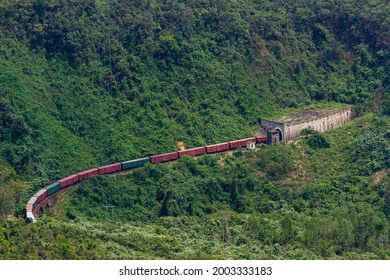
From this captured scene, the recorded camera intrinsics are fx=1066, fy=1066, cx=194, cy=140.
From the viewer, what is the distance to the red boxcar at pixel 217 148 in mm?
86500

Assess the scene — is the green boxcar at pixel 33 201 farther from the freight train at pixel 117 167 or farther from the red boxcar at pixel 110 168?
the red boxcar at pixel 110 168

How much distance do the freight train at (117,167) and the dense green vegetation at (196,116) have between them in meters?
1.04

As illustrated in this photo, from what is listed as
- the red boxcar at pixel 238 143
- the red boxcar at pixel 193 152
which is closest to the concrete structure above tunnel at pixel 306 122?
the red boxcar at pixel 238 143

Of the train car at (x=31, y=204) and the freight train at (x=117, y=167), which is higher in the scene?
the freight train at (x=117, y=167)

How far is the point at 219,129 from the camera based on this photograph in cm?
8969

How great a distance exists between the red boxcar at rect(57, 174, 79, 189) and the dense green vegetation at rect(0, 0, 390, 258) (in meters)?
1.04

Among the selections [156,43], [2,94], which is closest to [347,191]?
[156,43]

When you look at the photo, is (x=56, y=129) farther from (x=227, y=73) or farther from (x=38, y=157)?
(x=227, y=73)

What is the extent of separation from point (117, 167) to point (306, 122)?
18.9 meters

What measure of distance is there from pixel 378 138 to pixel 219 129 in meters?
13.2

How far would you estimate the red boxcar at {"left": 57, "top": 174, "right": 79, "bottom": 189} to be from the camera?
77.5 metres

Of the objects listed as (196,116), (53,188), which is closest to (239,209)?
(196,116)

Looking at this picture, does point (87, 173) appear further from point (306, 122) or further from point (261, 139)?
point (306, 122)

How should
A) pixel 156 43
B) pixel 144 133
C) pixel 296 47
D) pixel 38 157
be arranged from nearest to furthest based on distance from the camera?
pixel 38 157
pixel 144 133
pixel 156 43
pixel 296 47
